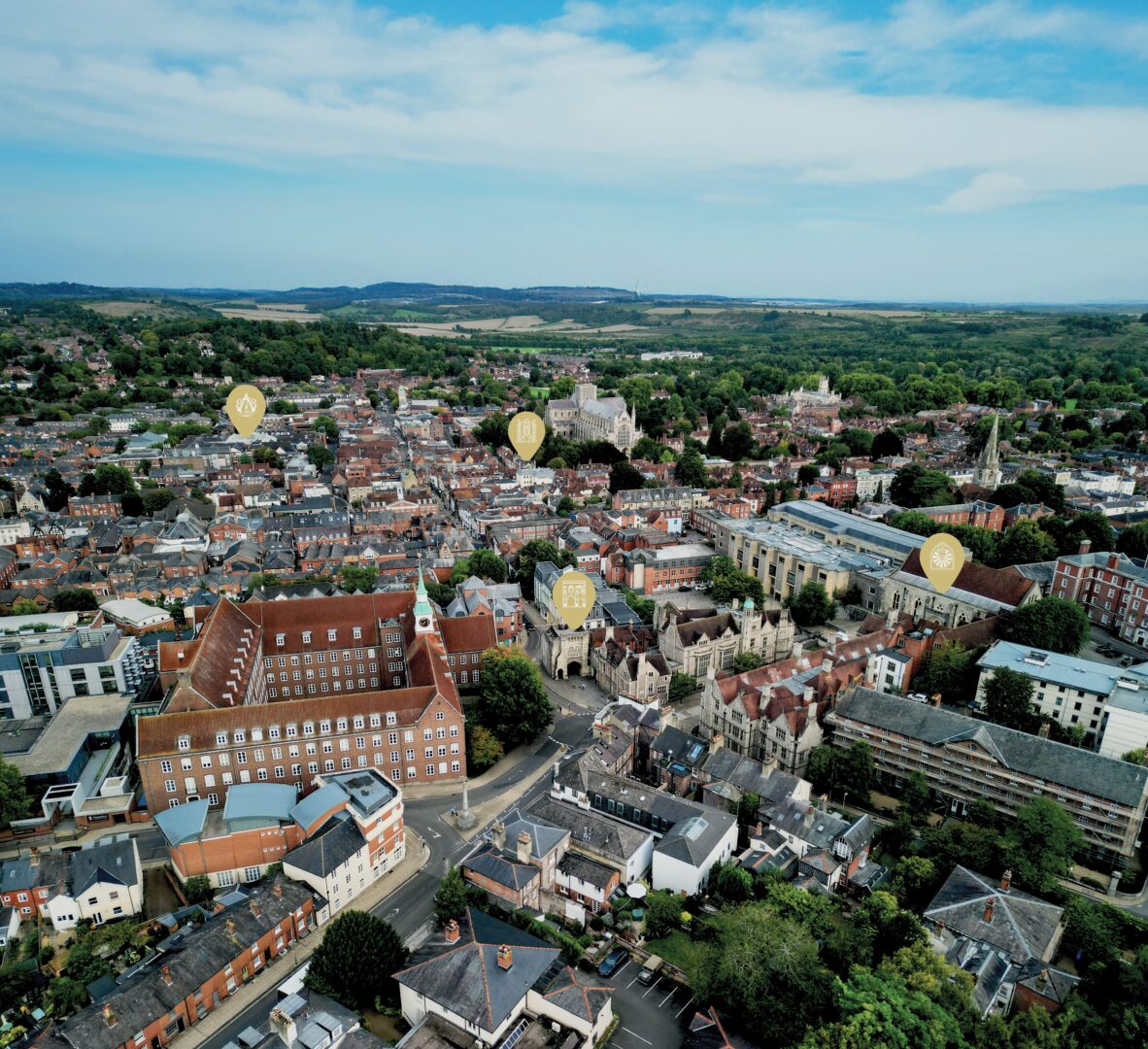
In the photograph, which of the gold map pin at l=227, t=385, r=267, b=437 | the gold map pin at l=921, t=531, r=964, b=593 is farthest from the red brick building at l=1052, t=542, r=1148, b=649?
the gold map pin at l=227, t=385, r=267, b=437

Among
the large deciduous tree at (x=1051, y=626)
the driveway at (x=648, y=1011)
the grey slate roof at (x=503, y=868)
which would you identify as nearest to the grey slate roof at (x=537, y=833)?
the grey slate roof at (x=503, y=868)

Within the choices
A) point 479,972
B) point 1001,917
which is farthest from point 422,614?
point 1001,917

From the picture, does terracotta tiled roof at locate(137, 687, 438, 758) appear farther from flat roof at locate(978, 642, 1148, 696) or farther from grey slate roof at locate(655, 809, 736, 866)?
flat roof at locate(978, 642, 1148, 696)

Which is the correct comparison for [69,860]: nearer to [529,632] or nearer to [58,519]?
[529,632]

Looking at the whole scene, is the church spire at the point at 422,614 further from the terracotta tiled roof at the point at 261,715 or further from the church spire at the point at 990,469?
the church spire at the point at 990,469

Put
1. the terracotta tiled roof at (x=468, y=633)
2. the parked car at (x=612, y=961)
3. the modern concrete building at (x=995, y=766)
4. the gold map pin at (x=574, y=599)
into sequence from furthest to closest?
the gold map pin at (x=574, y=599) < the terracotta tiled roof at (x=468, y=633) < the modern concrete building at (x=995, y=766) < the parked car at (x=612, y=961)

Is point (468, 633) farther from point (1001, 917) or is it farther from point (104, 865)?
point (1001, 917)
